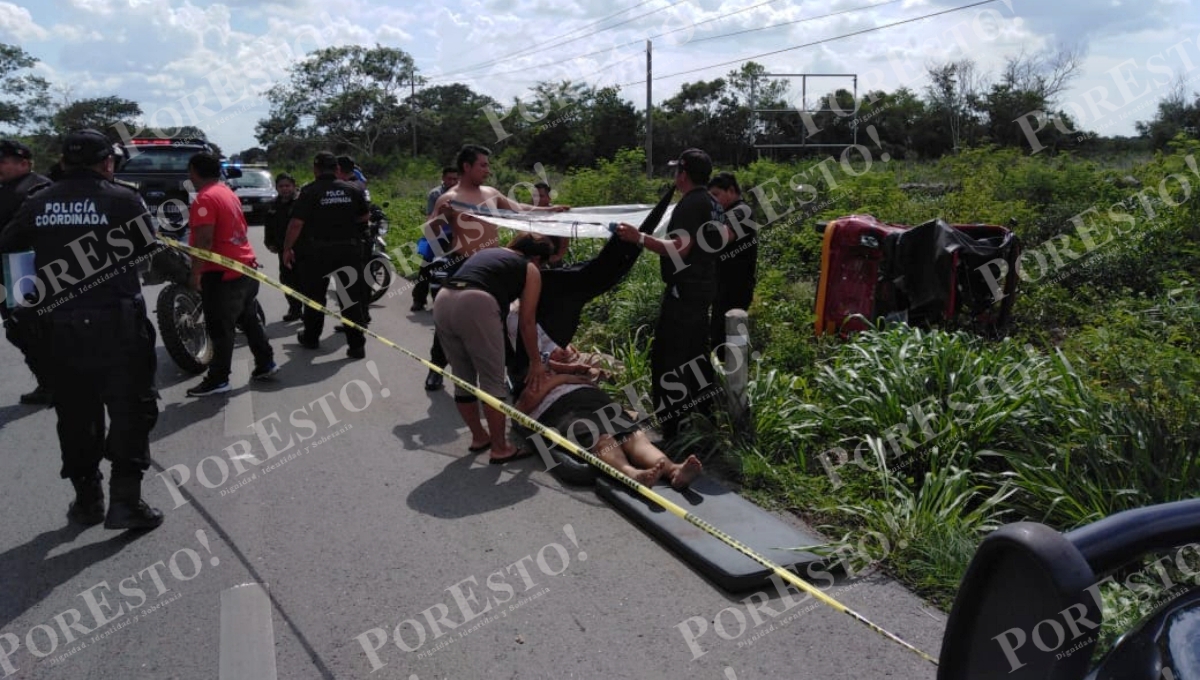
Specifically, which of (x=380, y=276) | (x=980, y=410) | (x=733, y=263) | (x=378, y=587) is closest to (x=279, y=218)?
(x=380, y=276)

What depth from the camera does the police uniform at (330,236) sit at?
27.3 feet

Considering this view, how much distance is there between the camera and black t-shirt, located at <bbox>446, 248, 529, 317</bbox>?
566 centimetres

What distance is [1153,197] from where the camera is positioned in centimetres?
963

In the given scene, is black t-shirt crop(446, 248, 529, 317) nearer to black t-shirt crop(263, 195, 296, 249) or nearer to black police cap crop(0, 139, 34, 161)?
black police cap crop(0, 139, 34, 161)

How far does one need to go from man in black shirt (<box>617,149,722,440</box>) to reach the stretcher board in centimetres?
87

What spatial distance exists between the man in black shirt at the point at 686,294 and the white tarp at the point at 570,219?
0.50 meters

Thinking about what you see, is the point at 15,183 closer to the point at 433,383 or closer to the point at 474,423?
the point at 433,383

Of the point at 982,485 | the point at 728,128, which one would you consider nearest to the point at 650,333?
the point at 982,485

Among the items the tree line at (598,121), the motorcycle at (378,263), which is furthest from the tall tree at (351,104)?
the motorcycle at (378,263)

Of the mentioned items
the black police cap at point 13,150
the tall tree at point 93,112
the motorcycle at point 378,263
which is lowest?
the motorcycle at point 378,263

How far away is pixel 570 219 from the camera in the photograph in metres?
6.84

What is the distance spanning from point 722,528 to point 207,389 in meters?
4.89

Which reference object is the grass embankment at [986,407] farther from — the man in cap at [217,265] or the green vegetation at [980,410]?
the man in cap at [217,265]

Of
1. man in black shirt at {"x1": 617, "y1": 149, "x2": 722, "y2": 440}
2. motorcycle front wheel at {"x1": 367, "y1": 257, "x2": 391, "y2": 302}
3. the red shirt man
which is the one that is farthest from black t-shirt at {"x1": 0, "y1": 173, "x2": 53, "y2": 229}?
motorcycle front wheel at {"x1": 367, "y1": 257, "x2": 391, "y2": 302}
